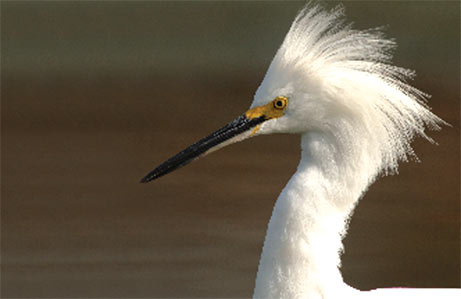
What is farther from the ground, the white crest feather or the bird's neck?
the white crest feather

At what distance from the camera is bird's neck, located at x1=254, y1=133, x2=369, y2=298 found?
3373mm

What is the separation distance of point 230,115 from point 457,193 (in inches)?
111

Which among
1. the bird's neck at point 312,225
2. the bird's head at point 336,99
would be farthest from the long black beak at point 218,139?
the bird's neck at point 312,225

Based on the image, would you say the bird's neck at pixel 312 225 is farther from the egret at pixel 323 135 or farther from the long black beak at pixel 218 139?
Result: the long black beak at pixel 218 139

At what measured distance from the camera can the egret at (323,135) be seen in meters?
3.36

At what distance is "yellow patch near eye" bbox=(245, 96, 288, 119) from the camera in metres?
3.41

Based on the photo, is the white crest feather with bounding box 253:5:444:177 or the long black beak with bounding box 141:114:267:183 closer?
the white crest feather with bounding box 253:5:444:177

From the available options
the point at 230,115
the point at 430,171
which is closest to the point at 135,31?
the point at 230,115

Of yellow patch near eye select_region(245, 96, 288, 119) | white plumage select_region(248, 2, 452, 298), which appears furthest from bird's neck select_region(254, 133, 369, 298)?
yellow patch near eye select_region(245, 96, 288, 119)

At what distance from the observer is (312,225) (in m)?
3.39

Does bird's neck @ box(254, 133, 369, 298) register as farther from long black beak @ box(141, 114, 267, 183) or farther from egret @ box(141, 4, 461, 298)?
long black beak @ box(141, 114, 267, 183)

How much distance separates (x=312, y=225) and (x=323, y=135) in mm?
284

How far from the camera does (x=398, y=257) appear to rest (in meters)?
6.71

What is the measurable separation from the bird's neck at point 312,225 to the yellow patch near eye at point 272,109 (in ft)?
0.38
